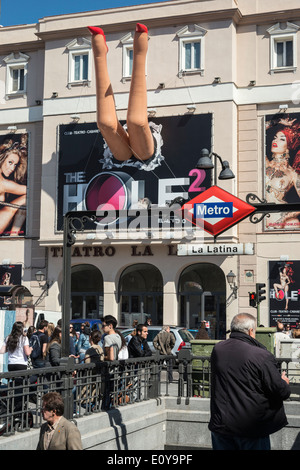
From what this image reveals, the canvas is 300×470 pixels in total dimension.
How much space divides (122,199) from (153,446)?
1889 centimetres

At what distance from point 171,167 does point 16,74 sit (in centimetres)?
993

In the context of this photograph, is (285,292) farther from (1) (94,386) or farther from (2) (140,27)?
(1) (94,386)

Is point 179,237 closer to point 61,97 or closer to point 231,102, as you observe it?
point 231,102

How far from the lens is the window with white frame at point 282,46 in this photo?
1222 inches

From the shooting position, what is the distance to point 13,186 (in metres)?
34.3

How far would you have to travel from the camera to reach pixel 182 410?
14.5 meters

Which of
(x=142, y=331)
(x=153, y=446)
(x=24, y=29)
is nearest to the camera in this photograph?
(x=153, y=446)

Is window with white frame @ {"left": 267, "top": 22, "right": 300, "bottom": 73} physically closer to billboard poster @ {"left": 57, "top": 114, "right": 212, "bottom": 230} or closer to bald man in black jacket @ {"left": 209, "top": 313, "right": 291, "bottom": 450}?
billboard poster @ {"left": 57, "top": 114, "right": 212, "bottom": 230}

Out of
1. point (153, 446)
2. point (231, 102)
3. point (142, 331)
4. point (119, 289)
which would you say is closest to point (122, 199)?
point (119, 289)

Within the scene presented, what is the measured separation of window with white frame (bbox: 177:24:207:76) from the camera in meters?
31.7

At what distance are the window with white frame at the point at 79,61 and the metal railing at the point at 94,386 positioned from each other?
64.8ft

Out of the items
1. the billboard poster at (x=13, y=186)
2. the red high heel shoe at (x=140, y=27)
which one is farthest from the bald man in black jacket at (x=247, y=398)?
the billboard poster at (x=13, y=186)

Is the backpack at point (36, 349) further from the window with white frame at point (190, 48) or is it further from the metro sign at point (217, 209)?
the window with white frame at point (190, 48)

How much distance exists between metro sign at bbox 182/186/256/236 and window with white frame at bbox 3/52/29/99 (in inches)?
961
